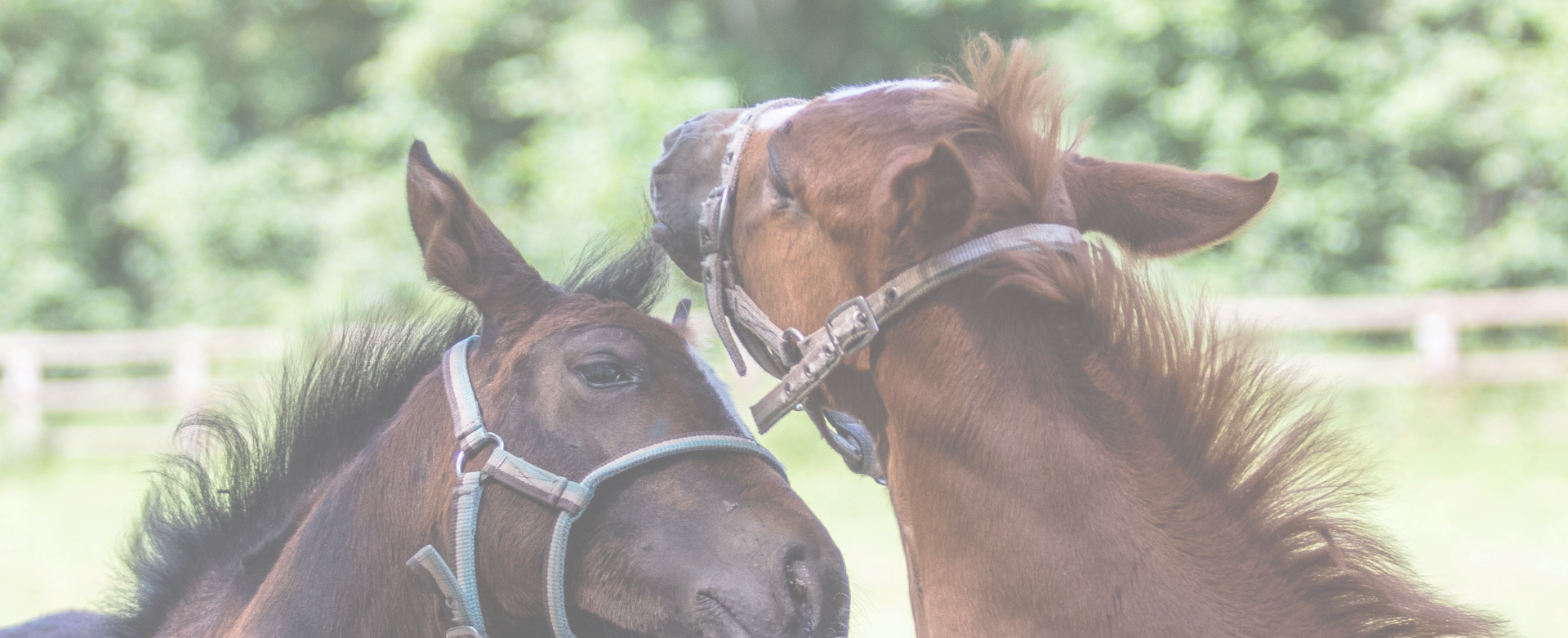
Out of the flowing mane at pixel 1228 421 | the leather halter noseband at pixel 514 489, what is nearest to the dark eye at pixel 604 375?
the leather halter noseband at pixel 514 489

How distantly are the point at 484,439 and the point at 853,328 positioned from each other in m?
0.71

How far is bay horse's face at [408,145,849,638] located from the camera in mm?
1992

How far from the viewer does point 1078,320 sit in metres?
1.87

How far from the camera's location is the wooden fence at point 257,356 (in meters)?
12.5

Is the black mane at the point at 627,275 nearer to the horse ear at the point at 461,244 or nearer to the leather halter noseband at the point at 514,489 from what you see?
the horse ear at the point at 461,244

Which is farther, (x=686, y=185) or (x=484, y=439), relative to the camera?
(x=686, y=185)

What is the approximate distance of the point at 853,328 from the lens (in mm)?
1871

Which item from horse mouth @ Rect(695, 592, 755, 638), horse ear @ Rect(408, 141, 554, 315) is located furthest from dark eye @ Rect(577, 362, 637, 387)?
horse mouth @ Rect(695, 592, 755, 638)

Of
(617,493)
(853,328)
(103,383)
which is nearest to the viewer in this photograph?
(853,328)

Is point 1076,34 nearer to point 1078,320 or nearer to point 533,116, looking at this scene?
point 533,116

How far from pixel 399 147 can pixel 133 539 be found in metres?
13.8

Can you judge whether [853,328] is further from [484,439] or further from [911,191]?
[484,439]

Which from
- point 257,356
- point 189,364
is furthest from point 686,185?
point 189,364

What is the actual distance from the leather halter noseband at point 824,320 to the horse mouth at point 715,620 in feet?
1.08
